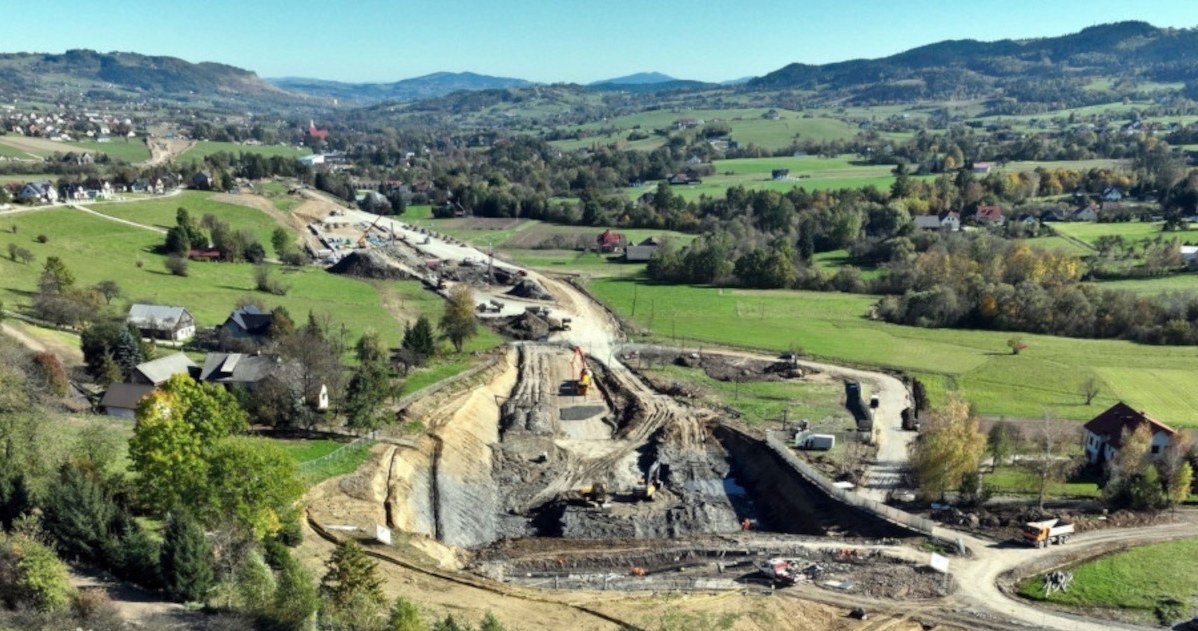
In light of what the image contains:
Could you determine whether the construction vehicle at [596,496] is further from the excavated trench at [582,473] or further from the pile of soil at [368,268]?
the pile of soil at [368,268]

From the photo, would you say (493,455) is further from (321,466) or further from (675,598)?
(675,598)

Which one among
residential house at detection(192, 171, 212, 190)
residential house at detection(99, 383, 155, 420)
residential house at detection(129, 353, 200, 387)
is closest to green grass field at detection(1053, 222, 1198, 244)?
residential house at detection(129, 353, 200, 387)

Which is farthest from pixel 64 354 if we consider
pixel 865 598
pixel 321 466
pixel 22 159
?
pixel 22 159

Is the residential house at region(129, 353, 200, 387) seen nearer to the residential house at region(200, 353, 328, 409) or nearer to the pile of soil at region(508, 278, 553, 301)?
the residential house at region(200, 353, 328, 409)

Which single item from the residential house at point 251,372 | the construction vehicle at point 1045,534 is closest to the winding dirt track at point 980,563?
the construction vehicle at point 1045,534

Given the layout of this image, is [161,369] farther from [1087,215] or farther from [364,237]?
[1087,215]

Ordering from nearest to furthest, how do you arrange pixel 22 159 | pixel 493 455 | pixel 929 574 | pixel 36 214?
pixel 929 574 < pixel 493 455 < pixel 36 214 < pixel 22 159
